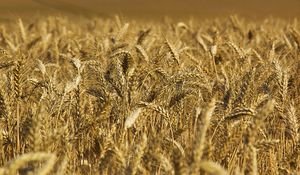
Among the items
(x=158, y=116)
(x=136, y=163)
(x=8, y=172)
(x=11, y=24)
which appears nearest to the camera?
(x=8, y=172)

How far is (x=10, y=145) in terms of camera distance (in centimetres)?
213

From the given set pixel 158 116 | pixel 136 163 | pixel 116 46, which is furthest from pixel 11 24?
pixel 136 163

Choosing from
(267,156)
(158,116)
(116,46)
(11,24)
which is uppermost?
(11,24)

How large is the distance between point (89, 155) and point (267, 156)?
747 millimetres

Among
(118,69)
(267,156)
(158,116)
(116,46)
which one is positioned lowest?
(267,156)

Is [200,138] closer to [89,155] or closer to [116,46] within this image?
[89,155]

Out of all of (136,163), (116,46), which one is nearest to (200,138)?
(136,163)

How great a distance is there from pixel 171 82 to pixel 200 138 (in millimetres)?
1197

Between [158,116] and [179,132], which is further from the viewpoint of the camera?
[158,116]

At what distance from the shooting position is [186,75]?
7.60 ft

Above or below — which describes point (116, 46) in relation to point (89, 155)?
above

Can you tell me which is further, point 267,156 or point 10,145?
point 267,156

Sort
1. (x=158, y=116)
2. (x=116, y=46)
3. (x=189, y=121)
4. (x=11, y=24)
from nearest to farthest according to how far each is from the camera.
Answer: (x=189, y=121) < (x=158, y=116) < (x=116, y=46) < (x=11, y=24)

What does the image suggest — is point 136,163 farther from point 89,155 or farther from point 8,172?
point 89,155
